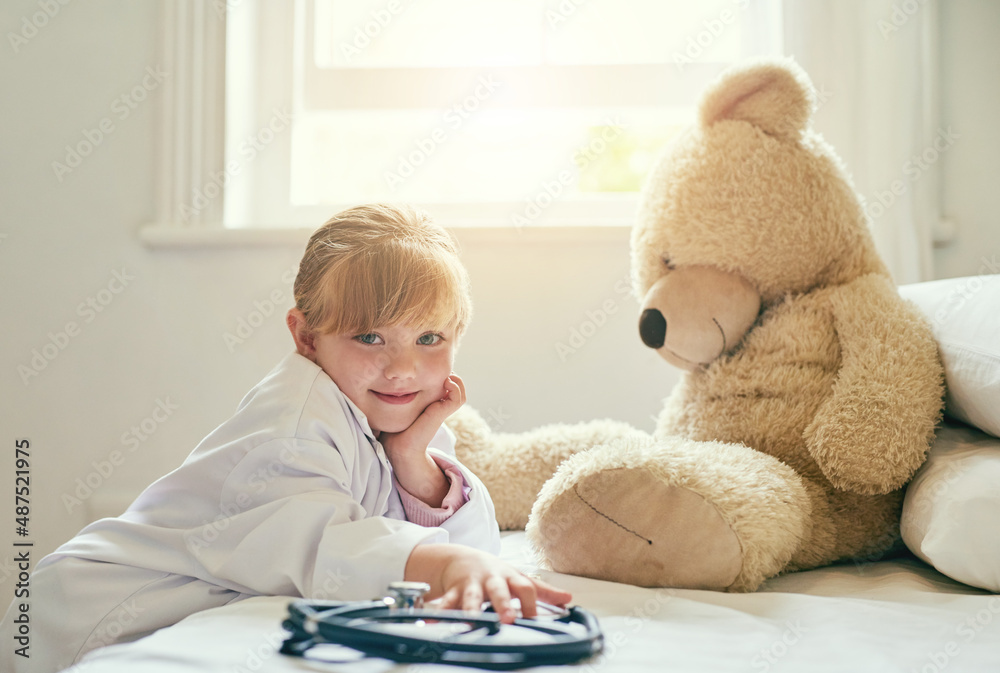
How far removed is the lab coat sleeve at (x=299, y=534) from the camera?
26.2 inches

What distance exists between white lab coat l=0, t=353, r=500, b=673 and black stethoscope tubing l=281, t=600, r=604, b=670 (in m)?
0.14

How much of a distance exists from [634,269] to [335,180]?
2.77 ft

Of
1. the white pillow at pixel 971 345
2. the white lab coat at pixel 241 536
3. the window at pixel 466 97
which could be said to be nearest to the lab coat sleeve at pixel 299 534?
the white lab coat at pixel 241 536

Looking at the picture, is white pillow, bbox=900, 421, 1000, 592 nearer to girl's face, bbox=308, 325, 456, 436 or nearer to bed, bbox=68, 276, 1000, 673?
bed, bbox=68, 276, 1000, 673

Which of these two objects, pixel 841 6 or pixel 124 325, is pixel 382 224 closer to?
pixel 124 325

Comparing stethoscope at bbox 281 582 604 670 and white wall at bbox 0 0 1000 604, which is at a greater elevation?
white wall at bbox 0 0 1000 604

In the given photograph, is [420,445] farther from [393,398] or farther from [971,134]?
[971,134]

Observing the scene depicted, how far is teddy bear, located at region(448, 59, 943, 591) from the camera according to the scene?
801 mm

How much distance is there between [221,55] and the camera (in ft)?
5.02

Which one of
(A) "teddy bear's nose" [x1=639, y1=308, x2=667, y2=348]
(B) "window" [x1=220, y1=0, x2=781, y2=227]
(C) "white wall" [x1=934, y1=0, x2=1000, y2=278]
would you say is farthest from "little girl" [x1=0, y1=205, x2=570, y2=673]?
(C) "white wall" [x1=934, y1=0, x2=1000, y2=278]

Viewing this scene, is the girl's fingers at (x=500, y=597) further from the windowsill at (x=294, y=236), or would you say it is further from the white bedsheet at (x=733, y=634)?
the windowsill at (x=294, y=236)

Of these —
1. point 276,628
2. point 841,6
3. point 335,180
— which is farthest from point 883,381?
point 335,180

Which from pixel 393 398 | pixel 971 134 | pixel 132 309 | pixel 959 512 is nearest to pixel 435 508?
pixel 393 398

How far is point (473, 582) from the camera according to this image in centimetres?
60
